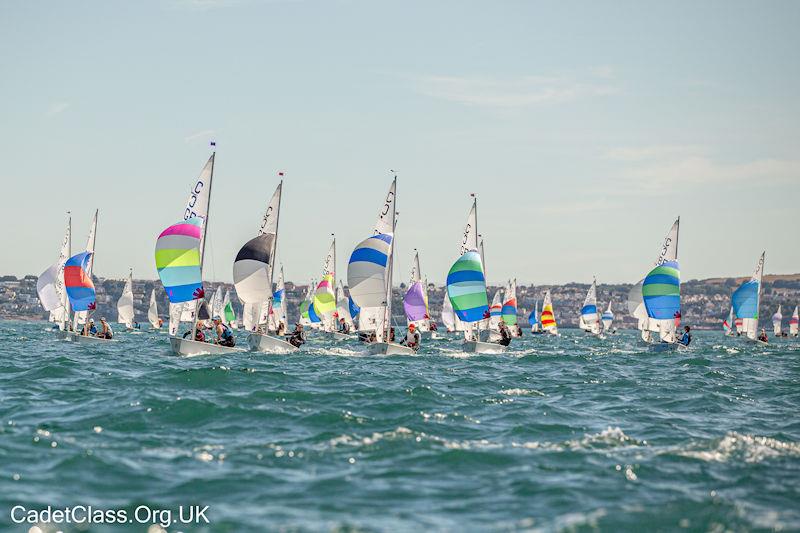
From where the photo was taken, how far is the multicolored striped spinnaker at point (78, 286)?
48.8 m

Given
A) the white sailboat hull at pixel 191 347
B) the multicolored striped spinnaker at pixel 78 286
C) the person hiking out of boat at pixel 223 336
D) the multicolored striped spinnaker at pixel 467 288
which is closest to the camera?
the white sailboat hull at pixel 191 347

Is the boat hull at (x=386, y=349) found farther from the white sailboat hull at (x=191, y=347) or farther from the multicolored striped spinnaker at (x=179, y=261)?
the multicolored striped spinnaker at (x=179, y=261)

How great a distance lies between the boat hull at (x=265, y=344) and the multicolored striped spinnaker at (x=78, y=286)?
42.7ft

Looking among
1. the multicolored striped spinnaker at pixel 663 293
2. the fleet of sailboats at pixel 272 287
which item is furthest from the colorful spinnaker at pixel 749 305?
the multicolored striped spinnaker at pixel 663 293

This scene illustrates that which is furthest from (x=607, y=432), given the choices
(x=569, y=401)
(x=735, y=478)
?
(x=569, y=401)

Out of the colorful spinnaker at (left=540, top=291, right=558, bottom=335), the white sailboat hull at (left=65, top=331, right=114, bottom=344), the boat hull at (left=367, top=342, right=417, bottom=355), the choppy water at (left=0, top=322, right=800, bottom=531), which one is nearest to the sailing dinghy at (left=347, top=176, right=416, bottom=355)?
the boat hull at (left=367, top=342, right=417, bottom=355)

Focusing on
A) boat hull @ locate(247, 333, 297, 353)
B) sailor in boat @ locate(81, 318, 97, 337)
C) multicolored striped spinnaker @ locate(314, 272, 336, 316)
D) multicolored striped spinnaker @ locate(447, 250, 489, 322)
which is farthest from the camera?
multicolored striped spinnaker @ locate(314, 272, 336, 316)

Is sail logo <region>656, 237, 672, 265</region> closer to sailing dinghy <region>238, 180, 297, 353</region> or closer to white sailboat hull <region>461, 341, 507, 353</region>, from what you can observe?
white sailboat hull <region>461, 341, 507, 353</region>

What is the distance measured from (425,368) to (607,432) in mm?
16343

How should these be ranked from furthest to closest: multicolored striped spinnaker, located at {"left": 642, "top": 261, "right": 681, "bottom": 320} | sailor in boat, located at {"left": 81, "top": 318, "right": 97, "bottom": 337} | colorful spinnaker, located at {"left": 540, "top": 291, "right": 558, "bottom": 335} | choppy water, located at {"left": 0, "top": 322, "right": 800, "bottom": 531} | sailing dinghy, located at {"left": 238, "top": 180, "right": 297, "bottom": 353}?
colorful spinnaker, located at {"left": 540, "top": 291, "right": 558, "bottom": 335} < multicolored striped spinnaker, located at {"left": 642, "top": 261, "right": 681, "bottom": 320} < sailor in boat, located at {"left": 81, "top": 318, "right": 97, "bottom": 337} < sailing dinghy, located at {"left": 238, "top": 180, "right": 297, "bottom": 353} < choppy water, located at {"left": 0, "top": 322, "right": 800, "bottom": 531}

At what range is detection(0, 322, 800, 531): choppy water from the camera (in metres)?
11.5

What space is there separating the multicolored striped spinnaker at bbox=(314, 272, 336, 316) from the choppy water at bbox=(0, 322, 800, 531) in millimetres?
51896

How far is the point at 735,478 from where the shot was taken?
13680mm

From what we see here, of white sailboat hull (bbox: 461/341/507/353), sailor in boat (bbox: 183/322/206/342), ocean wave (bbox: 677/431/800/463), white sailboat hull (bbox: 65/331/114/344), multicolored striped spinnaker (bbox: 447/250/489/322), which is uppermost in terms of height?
multicolored striped spinnaker (bbox: 447/250/489/322)
